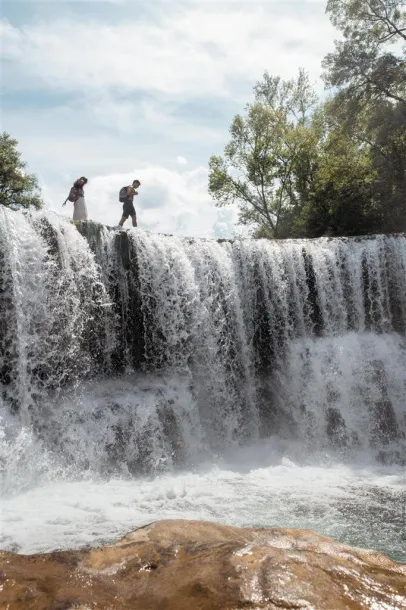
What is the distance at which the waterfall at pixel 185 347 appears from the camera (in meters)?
8.20

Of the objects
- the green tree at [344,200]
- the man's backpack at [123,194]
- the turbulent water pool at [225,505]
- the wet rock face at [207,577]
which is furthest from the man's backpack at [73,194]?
the green tree at [344,200]

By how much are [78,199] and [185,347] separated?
13.3 ft

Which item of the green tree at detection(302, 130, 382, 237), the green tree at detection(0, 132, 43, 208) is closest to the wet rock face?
the green tree at detection(302, 130, 382, 237)

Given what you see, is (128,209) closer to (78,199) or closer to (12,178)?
(78,199)

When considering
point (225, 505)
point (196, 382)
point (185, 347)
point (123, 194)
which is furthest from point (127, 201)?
point (225, 505)

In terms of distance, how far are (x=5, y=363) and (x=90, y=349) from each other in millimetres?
1802

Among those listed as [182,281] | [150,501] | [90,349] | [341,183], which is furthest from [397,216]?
[150,501]

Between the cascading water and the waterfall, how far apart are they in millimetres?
31

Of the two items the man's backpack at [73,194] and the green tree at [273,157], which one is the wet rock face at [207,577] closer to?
the man's backpack at [73,194]

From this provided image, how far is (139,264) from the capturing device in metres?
10.0

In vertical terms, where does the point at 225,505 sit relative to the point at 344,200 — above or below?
below

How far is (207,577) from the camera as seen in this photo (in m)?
2.66

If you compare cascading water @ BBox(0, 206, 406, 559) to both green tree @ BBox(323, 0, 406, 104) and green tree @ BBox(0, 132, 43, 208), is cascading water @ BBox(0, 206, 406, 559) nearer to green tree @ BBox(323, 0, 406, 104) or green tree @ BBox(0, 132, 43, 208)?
green tree @ BBox(323, 0, 406, 104)

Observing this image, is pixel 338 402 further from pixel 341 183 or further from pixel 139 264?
pixel 341 183
